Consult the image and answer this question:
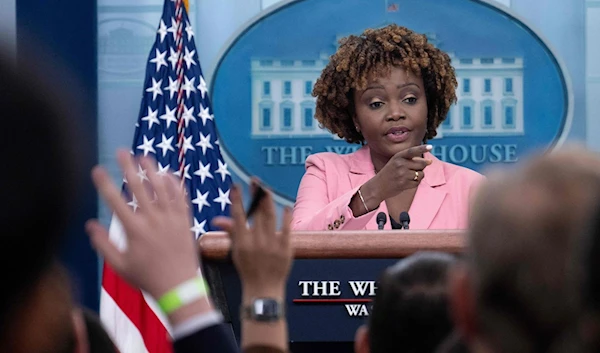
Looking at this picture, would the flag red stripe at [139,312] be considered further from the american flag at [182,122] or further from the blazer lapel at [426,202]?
the blazer lapel at [426,202]

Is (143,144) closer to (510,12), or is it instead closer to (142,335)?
(142,335)

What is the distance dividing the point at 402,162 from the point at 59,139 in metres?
1.88

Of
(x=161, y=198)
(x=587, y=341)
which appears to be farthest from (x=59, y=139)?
(x=587, y=341)

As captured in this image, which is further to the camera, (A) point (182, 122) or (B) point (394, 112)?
(A) point (182, 122)

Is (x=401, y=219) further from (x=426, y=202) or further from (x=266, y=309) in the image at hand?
(x=266, y=309)

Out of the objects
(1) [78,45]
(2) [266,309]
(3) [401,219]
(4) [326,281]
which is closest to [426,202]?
(3) [401,219]

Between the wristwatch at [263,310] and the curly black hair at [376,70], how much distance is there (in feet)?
6.89

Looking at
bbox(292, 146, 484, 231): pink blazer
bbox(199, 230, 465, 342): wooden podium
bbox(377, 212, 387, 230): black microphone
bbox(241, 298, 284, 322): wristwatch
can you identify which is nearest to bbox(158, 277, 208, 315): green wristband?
bbox(241, 298, 284, 322): wristwatch

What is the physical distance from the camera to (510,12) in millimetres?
4375

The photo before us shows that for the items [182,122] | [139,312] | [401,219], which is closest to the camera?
[401,219]

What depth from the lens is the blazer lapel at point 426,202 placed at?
273 centimetres

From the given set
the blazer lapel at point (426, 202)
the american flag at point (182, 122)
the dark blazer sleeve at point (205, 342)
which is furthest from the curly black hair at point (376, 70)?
the dark blazer sleeve at point (205, 342)

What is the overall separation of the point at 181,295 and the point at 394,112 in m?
2.16

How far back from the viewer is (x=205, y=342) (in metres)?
0.88
